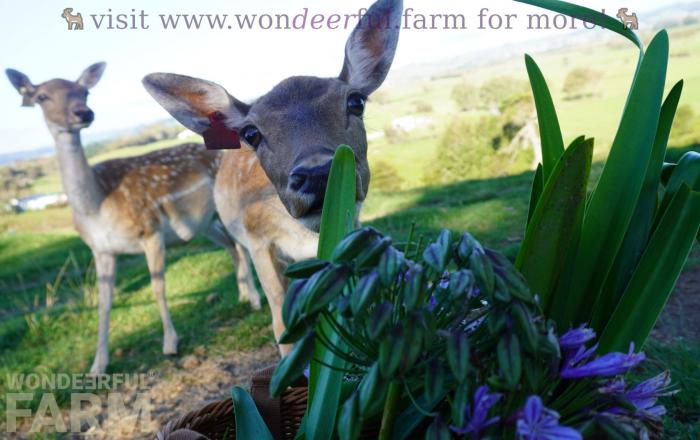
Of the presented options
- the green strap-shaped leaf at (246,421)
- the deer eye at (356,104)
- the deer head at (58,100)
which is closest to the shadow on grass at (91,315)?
the deer head at (58,100)

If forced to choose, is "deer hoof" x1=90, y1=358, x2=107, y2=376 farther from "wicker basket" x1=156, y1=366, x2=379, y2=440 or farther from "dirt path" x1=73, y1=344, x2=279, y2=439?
"wicker basket" x1=156, y1=366, x2=379, y2=440

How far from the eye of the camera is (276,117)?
0.99 m

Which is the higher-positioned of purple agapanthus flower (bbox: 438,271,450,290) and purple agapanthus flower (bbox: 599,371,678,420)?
purple agapanthus flower (bbox: 438,271,450,290)

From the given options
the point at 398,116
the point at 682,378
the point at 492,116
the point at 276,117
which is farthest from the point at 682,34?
the point at 276,117

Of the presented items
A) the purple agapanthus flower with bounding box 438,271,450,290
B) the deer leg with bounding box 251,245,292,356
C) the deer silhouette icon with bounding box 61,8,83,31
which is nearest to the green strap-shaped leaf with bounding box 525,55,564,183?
the purple agapanthus flower with bounding box 438,271,450,290

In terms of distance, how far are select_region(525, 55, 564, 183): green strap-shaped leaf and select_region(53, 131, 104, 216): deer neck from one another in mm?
1924

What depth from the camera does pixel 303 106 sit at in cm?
99

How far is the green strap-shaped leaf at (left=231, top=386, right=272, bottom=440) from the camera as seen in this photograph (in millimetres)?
651

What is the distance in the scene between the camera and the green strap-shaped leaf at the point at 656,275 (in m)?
0.58

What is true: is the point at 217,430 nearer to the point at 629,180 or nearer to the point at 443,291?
the point at 443,291

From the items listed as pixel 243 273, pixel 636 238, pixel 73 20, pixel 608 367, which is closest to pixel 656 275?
pixel 636 238

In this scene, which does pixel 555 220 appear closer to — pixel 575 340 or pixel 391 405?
pixel 575 340

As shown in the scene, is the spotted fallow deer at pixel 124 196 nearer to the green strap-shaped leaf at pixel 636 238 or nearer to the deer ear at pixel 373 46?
the deer ear at pixel 373 46

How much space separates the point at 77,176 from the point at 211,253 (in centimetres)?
149
